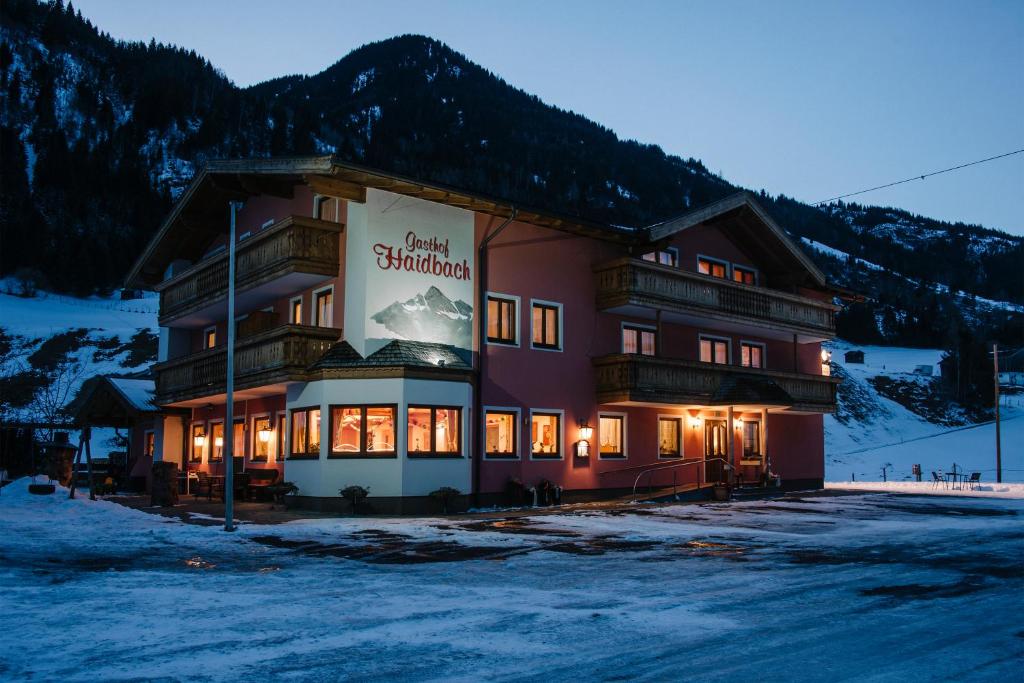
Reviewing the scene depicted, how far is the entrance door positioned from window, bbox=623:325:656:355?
12.9ft

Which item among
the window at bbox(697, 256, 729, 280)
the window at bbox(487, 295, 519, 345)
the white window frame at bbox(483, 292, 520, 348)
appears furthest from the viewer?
the window at bbox(697, 256, 729, 280)

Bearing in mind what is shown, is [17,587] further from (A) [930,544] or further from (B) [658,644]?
(A) [930,544]

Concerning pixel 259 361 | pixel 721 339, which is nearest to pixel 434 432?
pixel 259 361

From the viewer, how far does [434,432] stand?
24391 mm

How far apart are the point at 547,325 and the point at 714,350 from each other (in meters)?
8.78

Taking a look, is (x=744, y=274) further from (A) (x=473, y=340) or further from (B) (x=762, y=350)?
(A) (x=473, y=340)

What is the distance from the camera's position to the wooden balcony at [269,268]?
24.9m

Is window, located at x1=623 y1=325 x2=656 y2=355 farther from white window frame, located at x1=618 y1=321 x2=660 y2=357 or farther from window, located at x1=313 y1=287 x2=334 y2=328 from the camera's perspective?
window, located at x1=313 y1=287 x2=334 y2=328

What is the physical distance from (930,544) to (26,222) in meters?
141

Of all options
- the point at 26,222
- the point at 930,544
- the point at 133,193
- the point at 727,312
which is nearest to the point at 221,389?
the point at 727,312

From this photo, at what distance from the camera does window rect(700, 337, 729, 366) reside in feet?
112

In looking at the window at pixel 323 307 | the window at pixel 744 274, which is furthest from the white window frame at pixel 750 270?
the window at pixel 323 307

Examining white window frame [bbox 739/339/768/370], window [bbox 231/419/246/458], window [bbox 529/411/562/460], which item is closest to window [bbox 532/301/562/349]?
window [bbox 529/411/562/460]

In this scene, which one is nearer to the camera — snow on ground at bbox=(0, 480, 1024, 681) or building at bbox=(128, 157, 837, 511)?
snow on ground at bbox=(0, 480, 1024, 681)
